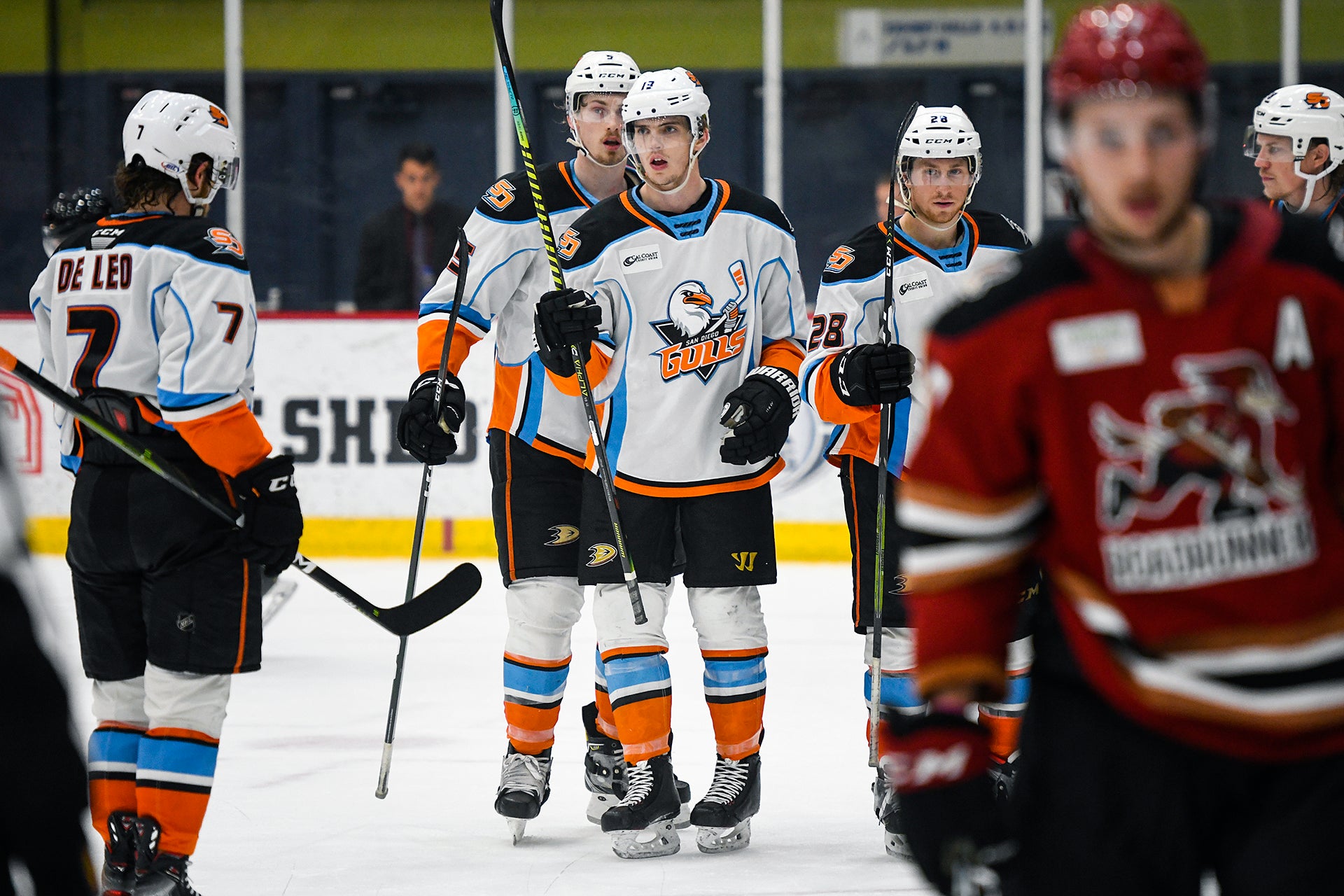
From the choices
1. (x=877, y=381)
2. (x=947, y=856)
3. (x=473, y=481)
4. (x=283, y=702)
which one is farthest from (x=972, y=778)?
(x=473, y=481)

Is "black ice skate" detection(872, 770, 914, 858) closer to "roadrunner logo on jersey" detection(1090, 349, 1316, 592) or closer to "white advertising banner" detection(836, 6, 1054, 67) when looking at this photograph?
"roadrunner logo on jersey" detection(1090, 349, 1316, 592)

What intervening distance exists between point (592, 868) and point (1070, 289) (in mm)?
2036

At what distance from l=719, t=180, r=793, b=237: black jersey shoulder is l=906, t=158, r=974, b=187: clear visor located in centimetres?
27

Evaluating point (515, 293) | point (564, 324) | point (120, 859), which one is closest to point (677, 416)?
point (564, 324)

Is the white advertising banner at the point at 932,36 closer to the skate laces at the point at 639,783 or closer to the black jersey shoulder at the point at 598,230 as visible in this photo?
the black jersey shoulder at the point at 598,230

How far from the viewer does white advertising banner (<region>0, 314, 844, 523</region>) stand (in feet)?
23.6

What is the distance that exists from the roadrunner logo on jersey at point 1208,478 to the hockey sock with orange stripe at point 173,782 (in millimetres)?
1815

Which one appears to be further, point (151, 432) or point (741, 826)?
point (741, 826)

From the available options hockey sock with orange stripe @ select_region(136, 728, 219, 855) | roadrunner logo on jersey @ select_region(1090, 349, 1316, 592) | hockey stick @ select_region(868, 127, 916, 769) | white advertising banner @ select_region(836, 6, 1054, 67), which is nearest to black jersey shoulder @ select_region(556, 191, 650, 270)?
hockey stick @ select_region(868, 127, 916, 769)

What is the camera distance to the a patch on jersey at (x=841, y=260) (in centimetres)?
338

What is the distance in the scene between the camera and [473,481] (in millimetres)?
7301

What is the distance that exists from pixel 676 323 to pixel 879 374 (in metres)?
0.42

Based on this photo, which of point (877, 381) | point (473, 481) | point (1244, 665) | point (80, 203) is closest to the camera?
point (1244, 665)

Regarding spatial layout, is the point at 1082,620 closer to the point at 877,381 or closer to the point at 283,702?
the point at 877,381
